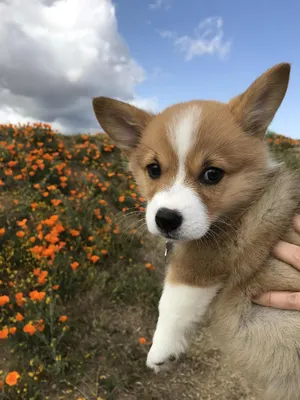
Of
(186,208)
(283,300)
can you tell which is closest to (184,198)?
(186,208)

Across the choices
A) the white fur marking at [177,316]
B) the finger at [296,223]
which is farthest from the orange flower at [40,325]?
the finger at [296,223]

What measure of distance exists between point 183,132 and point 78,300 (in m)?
2.59

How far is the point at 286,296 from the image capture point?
2350 millimetres

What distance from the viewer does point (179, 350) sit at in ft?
8.34

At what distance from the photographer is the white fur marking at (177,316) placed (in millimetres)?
2434

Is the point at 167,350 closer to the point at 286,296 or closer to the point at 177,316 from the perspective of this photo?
the point at 177,316

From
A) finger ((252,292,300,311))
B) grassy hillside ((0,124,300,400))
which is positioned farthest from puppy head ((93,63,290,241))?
grassy hillside ((0,124,300,400))

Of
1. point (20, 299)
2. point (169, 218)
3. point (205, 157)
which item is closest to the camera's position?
point (169, 218)

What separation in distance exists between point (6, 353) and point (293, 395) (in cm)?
259

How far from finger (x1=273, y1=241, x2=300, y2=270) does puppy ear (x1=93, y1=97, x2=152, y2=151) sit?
1.39 metres

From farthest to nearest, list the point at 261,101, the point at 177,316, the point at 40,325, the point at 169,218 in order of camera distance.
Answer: the point at 40,325 → the point at 261,101 → the point at 177,316 → the point at 169,218

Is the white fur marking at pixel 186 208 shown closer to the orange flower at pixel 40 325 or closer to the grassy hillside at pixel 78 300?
the grassy hillside at pixel 78 300

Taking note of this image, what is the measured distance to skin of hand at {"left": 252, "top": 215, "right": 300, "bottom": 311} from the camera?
233cm

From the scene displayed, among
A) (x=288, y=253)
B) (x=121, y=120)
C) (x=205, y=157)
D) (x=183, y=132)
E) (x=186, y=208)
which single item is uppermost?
(x=121, y=120)
